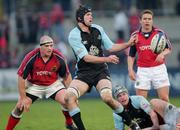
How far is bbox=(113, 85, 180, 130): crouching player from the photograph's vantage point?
41.6 ft

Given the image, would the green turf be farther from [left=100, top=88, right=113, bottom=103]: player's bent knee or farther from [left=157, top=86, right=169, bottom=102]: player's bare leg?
[left=100, top=88, right=113, bottom=103]: player's bent knee

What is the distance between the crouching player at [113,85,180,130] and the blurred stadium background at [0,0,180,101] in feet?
36.7

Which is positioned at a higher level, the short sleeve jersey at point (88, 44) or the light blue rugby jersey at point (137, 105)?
the short sleeve jersey at point (88, 44)

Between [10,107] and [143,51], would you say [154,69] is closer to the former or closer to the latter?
[143,51]

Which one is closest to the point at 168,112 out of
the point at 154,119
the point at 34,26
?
the point at 154,119

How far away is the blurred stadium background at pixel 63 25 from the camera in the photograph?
2509 cm

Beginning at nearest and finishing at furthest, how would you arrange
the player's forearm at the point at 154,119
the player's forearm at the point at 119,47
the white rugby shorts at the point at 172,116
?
the white rugby shorts at the point at 172,116 < the player's forearm at the point at 154,119 < the player's forearm at the point at 119,47

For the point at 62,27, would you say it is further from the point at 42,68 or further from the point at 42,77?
the point at 42,68

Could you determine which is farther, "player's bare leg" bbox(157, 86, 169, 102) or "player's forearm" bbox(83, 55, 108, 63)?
"player's bare leg" bbox(157, 86, 169, 102)

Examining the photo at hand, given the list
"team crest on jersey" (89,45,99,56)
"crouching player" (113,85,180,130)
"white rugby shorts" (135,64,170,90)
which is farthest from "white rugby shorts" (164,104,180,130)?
"white rugby shorts" (135,64,170,90)

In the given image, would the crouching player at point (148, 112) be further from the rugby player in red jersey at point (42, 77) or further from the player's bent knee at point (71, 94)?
the rugby player in red jersey at point (42, 77)

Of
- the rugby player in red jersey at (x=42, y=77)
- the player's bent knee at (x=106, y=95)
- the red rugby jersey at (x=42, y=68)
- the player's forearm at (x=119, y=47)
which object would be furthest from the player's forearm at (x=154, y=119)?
the red rugby jersey at (x=42, y=68)

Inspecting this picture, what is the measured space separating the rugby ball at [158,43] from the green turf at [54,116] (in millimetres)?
1895

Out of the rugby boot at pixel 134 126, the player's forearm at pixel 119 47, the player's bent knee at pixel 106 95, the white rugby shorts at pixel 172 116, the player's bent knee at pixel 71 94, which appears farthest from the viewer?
the player's forearm at pixel 119 47
